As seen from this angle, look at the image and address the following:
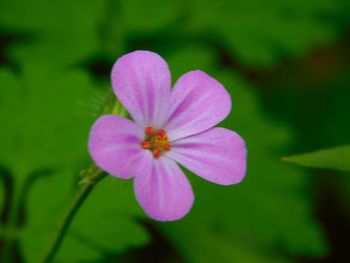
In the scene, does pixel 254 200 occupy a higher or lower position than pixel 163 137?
lower

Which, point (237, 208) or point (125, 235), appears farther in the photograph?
point (237, 208)

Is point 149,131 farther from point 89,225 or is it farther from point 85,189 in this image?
point 89,225

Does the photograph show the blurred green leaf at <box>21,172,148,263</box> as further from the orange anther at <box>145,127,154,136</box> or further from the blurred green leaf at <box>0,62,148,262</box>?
the orange anther at <box>145,127,154,136</box>

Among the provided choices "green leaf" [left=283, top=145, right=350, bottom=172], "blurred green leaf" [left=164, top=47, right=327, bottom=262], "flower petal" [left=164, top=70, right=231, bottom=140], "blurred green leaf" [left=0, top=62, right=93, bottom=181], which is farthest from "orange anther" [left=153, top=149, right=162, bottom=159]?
"blurred green leaf" [left=164, top=47, right=327, bottom=262]

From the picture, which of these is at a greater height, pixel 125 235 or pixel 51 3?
pixel 51 3

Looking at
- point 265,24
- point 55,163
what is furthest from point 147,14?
point 55,163

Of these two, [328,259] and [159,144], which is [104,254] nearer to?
[159,144]

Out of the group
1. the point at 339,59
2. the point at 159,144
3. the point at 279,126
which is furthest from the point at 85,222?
the point at 339,59
